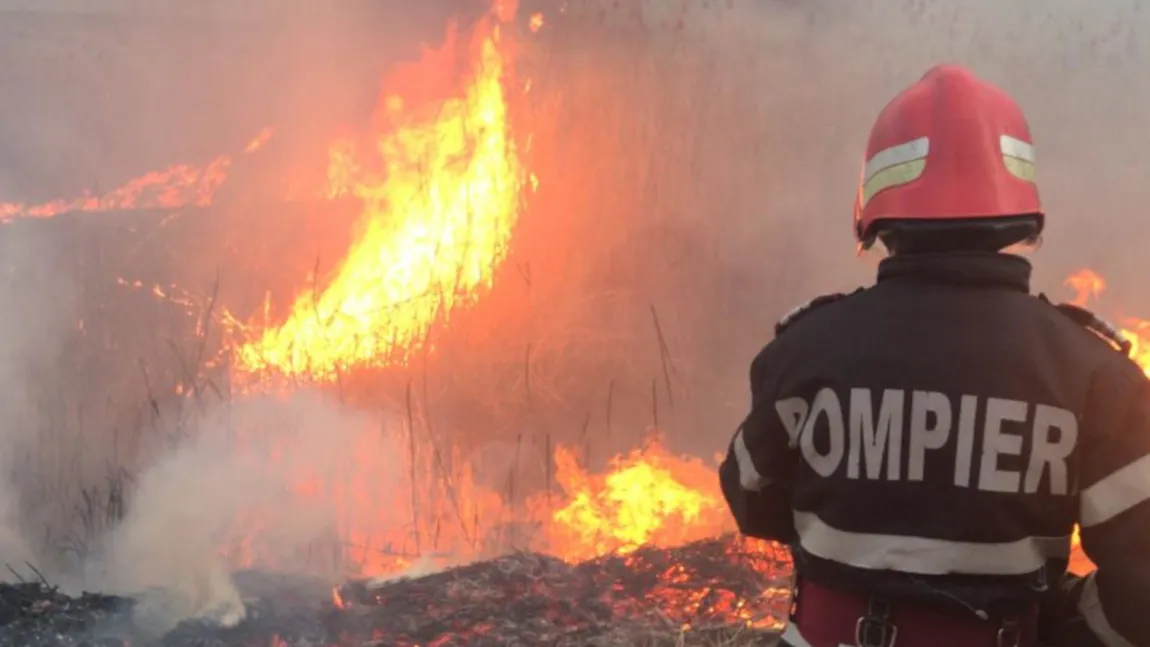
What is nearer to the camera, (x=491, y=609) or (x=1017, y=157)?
(x=1017, y=157)

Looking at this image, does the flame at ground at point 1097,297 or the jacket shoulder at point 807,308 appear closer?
the jacket shoulder at point 807,308

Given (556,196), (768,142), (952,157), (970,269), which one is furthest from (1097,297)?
(970,269)

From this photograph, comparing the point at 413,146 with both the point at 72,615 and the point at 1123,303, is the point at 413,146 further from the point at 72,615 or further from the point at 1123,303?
the point at 1123,303

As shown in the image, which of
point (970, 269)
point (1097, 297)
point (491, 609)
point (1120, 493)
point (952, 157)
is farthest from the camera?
point (1097, 297)

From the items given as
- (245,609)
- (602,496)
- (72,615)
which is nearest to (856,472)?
(245,609)

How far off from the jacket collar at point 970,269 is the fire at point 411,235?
5.54 metres

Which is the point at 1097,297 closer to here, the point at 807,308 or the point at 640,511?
the point at 640,511

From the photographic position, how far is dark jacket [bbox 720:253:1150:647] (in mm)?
1857

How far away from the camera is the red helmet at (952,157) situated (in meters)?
2.05

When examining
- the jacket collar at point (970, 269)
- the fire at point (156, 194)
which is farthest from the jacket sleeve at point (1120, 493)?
the fire at point (156, 194)

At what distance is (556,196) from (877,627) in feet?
20.2

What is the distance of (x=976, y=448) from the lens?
187 centimetres

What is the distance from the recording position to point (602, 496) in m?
6.59

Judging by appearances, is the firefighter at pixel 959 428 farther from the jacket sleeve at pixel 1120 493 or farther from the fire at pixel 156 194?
the fire at pixel 156 194
